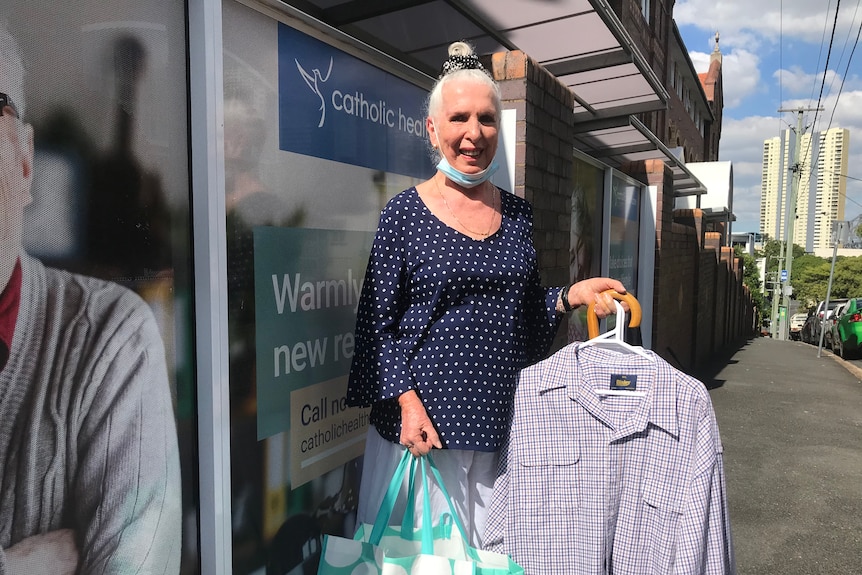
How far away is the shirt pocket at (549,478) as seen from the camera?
1825 mm

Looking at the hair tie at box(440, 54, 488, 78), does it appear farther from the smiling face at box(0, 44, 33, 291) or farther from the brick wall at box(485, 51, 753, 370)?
the brick wall at box(485, 51, 753, 370)

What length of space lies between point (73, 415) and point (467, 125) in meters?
1.26

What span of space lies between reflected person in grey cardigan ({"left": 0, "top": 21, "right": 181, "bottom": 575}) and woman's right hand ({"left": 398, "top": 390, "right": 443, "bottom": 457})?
615mm

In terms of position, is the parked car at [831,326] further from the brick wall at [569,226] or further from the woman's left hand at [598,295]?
the woman's left hand at [598,295]

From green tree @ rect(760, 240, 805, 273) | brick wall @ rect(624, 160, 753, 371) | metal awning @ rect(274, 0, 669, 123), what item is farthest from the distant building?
metal awning @ rect(274, 0, 669, 123)

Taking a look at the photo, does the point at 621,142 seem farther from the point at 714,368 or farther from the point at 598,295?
the point at 714,368

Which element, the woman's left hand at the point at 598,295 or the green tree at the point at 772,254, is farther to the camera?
the green tree at the point at 772,254

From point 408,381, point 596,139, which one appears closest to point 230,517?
point 408,381

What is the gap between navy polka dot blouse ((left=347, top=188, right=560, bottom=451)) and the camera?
1.74m

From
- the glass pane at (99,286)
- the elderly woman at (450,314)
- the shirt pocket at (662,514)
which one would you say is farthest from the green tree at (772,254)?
the glass pane at (99,286)

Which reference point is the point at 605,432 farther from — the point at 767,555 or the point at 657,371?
the point at 767,555

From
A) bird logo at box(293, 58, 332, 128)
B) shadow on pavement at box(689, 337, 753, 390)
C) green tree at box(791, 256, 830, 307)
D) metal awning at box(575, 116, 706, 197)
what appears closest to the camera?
bird logo at box(293, 58, 332, 128)

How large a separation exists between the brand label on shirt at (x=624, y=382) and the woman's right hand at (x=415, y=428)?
21.8 inches

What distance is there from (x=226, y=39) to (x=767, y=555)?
155 inches
